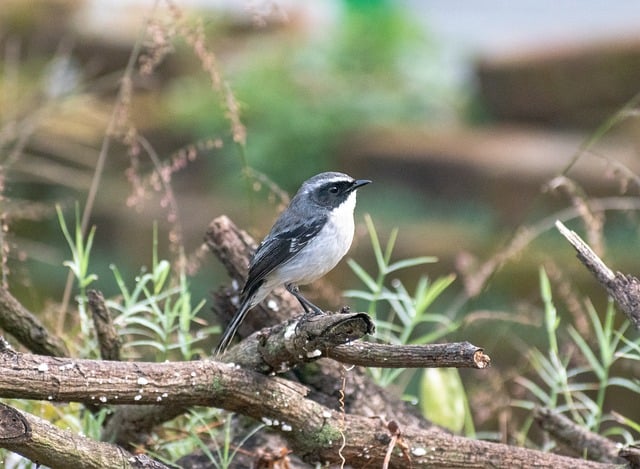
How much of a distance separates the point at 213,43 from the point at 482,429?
6.24 m

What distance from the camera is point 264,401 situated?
2.69 meters

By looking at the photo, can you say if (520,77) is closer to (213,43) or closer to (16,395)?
(213,43)

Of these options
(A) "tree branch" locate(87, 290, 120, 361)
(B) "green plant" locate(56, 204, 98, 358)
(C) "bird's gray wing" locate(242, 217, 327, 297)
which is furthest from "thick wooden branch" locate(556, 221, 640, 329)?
(B) "green plant" locate(56, 204, 98, 358)

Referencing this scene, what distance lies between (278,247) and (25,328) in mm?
869

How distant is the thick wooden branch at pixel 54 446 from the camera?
90.2 inches

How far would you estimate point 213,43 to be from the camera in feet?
36.6

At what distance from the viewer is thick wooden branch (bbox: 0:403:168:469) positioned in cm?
229

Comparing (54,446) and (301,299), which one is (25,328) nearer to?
(54,446)

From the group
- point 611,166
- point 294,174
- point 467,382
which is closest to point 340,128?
point 294,174

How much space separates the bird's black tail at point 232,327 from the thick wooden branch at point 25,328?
481mm

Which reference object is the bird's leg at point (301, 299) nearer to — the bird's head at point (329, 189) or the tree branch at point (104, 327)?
the bird's head at point (329, 189)

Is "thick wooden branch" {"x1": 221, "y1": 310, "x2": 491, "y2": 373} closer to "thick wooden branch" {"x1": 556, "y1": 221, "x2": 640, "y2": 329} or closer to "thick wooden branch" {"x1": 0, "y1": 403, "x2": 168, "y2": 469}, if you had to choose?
"thick wooden branch" {"x1": 0, "y1": 403, "x2": 168, "y2": 469}

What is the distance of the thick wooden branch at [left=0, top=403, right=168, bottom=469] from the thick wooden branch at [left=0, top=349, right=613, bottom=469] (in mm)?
41

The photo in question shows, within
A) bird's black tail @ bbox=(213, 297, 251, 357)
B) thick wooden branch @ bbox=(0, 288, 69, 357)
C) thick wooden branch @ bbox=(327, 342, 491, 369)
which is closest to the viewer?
thick wooden branch @ bbox=(327, 342, 491, 369)
